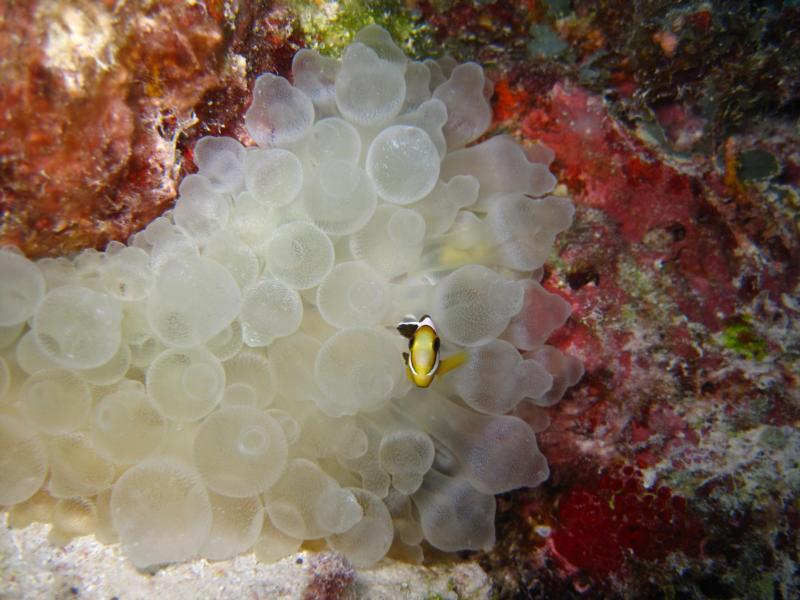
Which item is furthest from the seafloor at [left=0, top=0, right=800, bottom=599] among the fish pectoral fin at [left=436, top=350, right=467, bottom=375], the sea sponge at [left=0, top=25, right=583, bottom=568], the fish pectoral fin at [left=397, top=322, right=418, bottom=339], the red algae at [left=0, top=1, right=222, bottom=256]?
the fish pectoral fin at [left=397, top=322, right=418, bottom=339]

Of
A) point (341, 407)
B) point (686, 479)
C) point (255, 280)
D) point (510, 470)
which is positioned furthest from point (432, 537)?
point (255, 280)

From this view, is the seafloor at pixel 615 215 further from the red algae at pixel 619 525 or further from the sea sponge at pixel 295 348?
the sea sponge at pixel 295 348

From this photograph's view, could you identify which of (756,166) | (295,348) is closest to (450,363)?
(295,348)

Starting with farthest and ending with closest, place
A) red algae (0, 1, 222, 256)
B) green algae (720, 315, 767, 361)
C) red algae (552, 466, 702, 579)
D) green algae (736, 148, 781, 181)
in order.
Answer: green algae (736, 148, 781, 181)
green algae (720, 315, 767, 361)
red algae (552, 466, 702, 579)
red algae (0, 1, 222, 256)

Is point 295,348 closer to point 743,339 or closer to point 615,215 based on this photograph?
point 615,215

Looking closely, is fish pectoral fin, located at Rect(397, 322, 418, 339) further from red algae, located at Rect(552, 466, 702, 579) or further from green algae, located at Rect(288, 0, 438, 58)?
green algae, located at Rect(288, 0, 438, 58)
